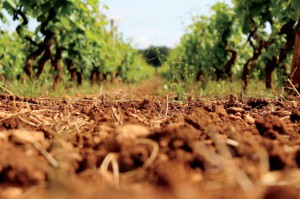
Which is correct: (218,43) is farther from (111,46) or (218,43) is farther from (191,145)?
(191,145)

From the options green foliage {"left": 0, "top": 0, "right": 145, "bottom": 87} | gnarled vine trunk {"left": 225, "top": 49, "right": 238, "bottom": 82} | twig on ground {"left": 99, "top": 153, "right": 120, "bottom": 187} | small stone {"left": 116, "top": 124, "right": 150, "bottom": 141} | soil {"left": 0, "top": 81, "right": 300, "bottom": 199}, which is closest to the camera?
soil {"left": 0, "top": 81, "right": 300, "bottom": 199}

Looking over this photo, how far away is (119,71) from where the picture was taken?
2155cm

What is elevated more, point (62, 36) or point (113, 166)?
point (62, 36)

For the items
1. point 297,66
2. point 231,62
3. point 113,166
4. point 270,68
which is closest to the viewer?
point 113,166

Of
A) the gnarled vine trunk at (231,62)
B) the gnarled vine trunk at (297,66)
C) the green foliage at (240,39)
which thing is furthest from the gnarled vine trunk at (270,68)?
the gnarled vine trunk at (297,66)

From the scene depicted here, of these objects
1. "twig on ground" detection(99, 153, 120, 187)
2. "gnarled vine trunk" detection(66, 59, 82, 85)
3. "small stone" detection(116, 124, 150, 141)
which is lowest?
"twig on ground" detection(99, 153, 120, 187)

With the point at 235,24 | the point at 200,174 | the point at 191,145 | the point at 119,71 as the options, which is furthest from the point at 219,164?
the point at 119,71

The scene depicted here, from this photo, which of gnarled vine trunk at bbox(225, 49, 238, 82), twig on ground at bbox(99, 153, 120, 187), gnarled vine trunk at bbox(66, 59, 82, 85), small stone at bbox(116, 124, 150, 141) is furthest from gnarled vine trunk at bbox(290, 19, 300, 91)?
gnarled vine trunk at bbox(66, 59, 82, 85)

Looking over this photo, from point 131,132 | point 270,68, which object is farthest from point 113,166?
point 270,68

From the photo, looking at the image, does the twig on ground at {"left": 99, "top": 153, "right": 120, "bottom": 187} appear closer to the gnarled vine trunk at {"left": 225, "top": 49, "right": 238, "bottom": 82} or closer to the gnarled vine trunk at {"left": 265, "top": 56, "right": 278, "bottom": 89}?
the gnarled vine trunk at {"left": 265, "top": 56, "right": 278, "bottom": 89}

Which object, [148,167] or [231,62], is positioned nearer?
[148,167]

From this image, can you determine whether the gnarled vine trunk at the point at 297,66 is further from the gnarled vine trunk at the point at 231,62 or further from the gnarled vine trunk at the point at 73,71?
the gnarled vine trunk at the point at 73,71

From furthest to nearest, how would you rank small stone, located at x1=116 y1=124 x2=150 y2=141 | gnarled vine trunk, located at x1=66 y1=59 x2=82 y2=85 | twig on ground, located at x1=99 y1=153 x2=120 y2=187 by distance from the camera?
gnarled vine trunk, located at x1=66 y1=59 x2=82 y2=85 → small stone, located at x1=116 y1=124 x2=150 y2=141 → twig on ground, located at x1=99 y1=153 x2=120 y2=187

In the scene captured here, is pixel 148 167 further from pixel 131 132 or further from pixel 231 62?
pixel 231 62
